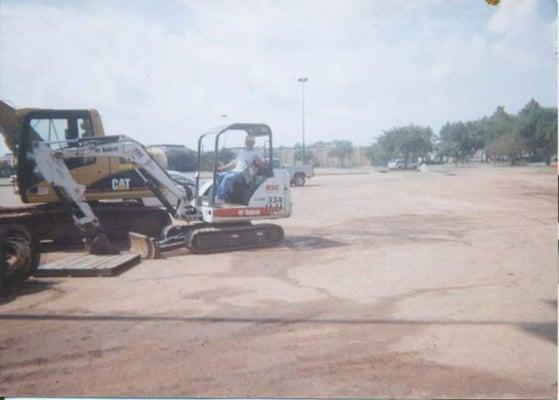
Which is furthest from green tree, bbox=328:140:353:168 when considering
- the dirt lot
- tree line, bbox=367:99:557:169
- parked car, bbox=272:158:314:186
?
Result: the dirt lot

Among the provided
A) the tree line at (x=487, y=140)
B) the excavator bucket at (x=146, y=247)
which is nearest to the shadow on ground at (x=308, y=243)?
the excavator bucket at (x=146, y=247)

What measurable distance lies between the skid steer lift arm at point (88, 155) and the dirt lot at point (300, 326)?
1.19m

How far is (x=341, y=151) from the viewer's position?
71375mm

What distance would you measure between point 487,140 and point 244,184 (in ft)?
59.1

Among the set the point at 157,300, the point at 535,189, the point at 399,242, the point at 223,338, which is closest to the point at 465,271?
the point at 399,242

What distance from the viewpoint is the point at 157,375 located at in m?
3.53

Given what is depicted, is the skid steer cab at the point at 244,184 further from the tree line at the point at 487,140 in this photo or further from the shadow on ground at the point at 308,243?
the tree line at the point at 487,140

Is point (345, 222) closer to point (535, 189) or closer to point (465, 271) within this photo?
point (465, 271)

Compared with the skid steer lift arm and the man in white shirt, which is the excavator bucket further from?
the man in white shirt

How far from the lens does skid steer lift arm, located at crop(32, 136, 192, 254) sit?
739 cm

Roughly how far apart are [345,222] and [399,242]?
2.81m

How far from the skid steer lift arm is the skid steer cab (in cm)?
63

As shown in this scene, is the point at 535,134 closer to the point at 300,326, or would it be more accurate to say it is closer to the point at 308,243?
the point at 308,243

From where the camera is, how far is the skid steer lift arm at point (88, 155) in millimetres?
7387
